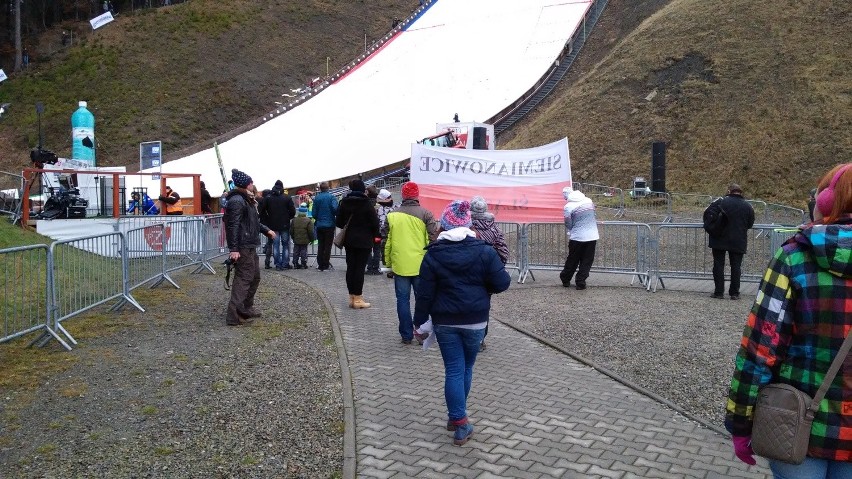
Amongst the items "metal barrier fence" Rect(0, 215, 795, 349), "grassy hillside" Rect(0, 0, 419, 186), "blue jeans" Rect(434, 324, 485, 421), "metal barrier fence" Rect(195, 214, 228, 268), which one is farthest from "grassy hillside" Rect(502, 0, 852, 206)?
"blue jeans" Rect(434, 324, 485, 421)

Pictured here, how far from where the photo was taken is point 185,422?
18.7ft

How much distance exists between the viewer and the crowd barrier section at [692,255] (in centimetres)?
1284

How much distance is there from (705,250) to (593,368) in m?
6.33

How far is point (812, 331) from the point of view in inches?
114

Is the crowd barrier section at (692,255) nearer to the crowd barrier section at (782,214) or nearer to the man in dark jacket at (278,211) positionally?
the man in dark jacket at (278,211)

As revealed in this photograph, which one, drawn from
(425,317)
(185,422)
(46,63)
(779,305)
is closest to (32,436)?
(185,422)

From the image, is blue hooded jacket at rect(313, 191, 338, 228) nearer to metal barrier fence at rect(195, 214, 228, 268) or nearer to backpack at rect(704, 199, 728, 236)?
metal barrier fence at rect(195, 214, 228, 268)

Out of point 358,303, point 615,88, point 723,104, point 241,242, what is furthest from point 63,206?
point 723,104

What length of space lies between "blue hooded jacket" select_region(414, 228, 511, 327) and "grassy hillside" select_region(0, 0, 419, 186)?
3523cm

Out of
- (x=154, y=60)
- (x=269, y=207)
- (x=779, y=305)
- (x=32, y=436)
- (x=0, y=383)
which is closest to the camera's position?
(x=779, y=305)

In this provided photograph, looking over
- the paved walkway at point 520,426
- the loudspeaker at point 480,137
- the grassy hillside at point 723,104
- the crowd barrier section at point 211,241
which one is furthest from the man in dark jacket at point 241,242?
the loudspeaker at point 480,137

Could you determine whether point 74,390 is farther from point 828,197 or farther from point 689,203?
point 689,203

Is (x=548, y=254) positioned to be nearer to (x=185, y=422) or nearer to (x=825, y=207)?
(x=185, y=422)

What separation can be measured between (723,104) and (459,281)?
28.0 m
